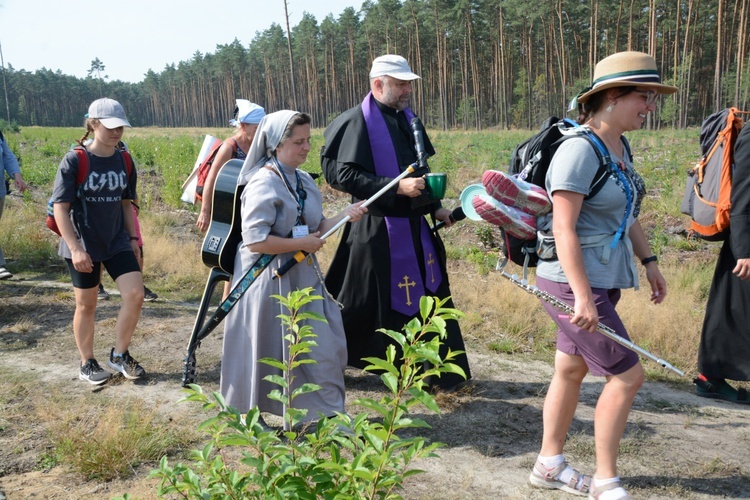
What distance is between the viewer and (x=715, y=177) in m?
4.46

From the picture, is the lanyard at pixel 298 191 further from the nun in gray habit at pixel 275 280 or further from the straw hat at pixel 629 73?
the straw hat at pixel 629 73

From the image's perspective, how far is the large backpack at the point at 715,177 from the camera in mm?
4391

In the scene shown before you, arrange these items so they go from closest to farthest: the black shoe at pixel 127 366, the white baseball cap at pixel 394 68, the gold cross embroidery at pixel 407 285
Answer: the white baseball cap at pixel 394 68
the gold cross embroidery at pixel 407 285
the black shoe at pixel 127 366

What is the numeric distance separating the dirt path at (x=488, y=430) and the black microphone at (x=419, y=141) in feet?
5.16

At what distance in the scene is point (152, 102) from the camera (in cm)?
13788

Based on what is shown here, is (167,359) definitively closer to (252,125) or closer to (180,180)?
(252,125)

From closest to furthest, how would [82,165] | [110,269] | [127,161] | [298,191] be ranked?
[298,191]
[82,165]
[110,269]
[127,161]

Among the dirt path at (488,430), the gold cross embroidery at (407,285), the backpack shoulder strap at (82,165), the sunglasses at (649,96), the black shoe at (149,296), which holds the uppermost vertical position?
the sunglasses at (649,96)

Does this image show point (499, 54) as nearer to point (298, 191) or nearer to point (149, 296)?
point (149, 296)

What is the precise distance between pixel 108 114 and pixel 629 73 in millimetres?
3363

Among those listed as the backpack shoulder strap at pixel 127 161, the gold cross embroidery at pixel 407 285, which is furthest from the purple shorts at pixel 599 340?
the backpack shoulder strap at pixel 127 161

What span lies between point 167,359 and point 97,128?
190cm

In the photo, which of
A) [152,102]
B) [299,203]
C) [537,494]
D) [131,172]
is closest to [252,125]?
[131,172]

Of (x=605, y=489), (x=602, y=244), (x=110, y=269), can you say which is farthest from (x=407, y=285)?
(x=110, y=269)
